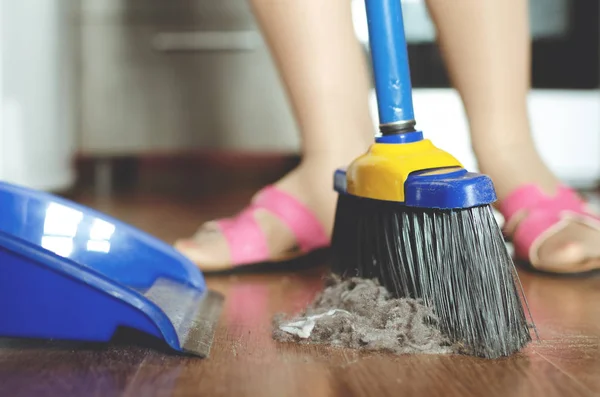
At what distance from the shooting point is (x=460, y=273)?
1.58 ft

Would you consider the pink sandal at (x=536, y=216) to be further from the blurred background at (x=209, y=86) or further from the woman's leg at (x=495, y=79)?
the blurred background at (x=209, y=86)

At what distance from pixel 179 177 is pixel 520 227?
65.6 inches

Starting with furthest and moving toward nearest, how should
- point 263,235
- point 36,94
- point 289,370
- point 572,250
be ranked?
point 36,94 < point 263,235 < point 572,250 < point 289,370

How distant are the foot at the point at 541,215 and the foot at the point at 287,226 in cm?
19

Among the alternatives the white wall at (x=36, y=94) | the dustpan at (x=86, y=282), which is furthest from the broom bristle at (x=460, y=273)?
the white wall at (x=36, y=94)

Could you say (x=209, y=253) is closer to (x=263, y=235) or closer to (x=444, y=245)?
(x=263, y=235)

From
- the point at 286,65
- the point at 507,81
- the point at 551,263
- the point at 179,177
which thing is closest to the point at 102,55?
the point at 179,177

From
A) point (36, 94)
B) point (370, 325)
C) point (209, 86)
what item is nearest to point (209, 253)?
point (370, 325)

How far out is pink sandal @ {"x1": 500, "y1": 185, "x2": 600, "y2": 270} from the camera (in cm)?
74

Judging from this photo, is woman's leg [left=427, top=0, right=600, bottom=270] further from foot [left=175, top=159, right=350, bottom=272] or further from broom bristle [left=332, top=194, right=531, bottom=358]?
broom bristle [left=332, top=194, right=531, bottom=358]

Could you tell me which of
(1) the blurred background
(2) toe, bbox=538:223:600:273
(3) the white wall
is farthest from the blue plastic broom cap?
(1) the blurred background

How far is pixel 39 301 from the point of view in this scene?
45 centimetres

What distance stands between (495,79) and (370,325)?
16.1 inches

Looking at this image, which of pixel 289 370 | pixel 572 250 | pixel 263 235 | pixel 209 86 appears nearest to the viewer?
pixel 289 370
